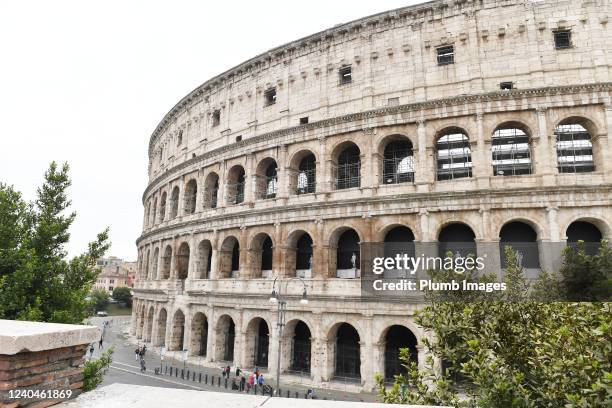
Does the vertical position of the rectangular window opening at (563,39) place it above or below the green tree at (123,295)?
above

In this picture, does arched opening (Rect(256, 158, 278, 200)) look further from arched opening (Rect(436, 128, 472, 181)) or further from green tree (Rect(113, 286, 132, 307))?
green tree (Rect(113, 286, 132, 307))

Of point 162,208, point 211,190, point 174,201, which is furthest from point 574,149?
point 162,208

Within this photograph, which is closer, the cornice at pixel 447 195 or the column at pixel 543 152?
the cornice at pixel 447 195

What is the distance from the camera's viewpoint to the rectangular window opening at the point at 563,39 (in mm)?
19750

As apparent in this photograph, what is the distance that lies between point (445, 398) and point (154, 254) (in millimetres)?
32021

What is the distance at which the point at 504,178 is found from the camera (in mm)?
18906

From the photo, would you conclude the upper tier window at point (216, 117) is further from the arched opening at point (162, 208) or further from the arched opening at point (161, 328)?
the arched opening at point (161, 328)

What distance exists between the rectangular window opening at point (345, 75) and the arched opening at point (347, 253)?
9.05m

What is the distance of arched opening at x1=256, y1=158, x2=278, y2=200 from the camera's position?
25734mm

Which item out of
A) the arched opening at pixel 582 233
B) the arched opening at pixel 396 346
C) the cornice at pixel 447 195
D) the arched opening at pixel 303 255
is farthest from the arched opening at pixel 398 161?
the arched opening at pixel 396 346

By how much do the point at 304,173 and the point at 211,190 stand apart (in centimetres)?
829

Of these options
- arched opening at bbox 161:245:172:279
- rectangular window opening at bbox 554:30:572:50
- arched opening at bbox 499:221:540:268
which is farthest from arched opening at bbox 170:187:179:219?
rectangular window opening at bbox 554:30:572:50

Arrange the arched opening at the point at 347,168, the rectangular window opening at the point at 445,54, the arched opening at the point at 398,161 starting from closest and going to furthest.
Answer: the rectangular window opening at the point at 445,54 → the arched opening at the point at 398,161 → the arched opening at the point at 347,168

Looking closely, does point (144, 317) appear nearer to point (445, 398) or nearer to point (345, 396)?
point (345, 396)
